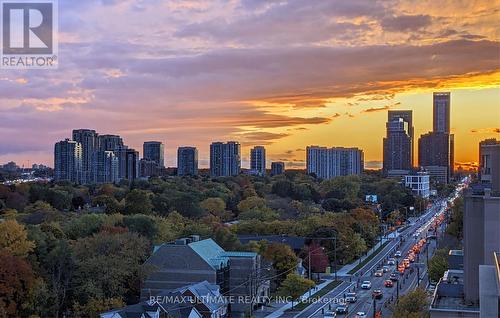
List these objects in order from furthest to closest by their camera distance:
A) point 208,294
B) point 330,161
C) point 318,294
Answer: point 330,161, point 318,294, point 208,294

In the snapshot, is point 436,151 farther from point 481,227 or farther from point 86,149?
point 481,227

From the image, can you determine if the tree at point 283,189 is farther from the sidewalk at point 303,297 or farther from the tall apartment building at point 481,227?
the tall apartment building at point 481,227

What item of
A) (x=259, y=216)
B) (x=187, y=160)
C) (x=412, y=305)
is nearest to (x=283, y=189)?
(x=259, y=216)

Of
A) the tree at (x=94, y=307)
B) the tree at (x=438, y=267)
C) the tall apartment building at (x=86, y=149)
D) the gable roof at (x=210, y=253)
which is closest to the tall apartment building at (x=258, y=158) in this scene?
the tall apartment building at (x=86, y=149)

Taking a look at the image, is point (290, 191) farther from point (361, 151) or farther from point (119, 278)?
point (361, 151)

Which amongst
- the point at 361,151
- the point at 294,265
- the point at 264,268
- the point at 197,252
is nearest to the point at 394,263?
the point at 294,265

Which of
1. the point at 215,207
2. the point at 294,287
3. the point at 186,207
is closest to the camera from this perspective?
the point at 294,287

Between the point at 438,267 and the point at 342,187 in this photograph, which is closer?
the point at 438,267
